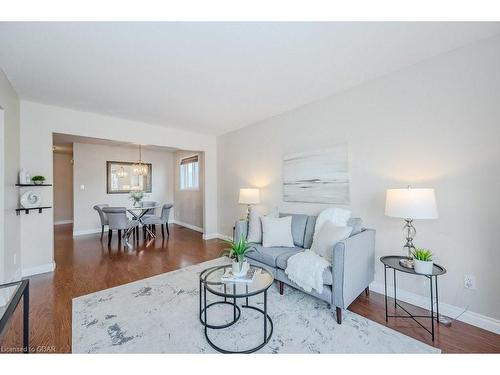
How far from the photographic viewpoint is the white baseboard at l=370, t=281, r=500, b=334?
1.79m

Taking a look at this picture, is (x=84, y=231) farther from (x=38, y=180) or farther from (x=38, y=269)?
(x=38, y=180)

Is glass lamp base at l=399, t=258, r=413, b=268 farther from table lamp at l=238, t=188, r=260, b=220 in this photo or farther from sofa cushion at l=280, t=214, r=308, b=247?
table lamp at l=238, t=188, r=260, b=220

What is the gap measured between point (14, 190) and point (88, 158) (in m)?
3.48

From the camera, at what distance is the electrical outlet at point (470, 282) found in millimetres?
1892

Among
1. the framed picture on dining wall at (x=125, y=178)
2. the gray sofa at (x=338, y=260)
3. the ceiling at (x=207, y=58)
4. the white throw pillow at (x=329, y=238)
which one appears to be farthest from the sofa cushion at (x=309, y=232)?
the framed picture on dining wall at (x=125, y=178)

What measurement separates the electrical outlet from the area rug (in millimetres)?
768

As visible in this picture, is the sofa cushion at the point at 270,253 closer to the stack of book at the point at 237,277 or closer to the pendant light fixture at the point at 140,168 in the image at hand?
the stack of book at the point at 237,277

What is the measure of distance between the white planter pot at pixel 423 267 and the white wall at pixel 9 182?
4.05 meters

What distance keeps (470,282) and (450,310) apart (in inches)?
12.9

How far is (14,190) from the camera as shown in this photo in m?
2.71

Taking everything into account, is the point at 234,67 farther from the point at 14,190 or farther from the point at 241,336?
the point at 14,190

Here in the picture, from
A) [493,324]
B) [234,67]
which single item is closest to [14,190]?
[234,67]

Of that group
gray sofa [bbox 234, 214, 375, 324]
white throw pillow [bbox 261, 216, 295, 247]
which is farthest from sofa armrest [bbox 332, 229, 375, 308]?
white throw pillow [bbox 261, 216, 295, 247]
